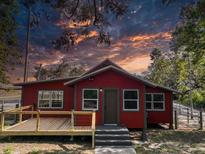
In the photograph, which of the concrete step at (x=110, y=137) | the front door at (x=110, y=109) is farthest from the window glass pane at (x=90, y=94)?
the concrete step at (x=110, y=137)

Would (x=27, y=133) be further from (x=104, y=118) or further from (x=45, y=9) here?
(x=45, y=9)

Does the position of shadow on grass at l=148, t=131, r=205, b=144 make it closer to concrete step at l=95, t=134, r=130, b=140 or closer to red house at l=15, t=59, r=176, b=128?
red house at l=15, t=59, r=176, b=128

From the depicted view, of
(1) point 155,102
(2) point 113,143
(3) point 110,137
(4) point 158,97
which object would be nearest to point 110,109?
(3) point 110,137

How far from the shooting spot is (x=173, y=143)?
634 inches

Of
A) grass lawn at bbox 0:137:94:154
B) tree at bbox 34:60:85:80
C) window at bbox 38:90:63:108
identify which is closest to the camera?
grass lawn at bbox 0:137:94:154

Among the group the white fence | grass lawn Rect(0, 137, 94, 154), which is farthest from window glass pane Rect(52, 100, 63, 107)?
grass lawn Rect(0, 137, 94, 154)

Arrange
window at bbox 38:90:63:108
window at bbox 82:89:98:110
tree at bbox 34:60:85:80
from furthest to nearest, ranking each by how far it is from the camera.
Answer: tree at bbox 34:60:85:80 < window at bbox 38:90:63:108 < window at bbox 82:89:98:110

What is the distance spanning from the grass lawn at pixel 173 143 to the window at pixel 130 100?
2.19 meters

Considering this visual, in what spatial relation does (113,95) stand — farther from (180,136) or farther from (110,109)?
(180,136)

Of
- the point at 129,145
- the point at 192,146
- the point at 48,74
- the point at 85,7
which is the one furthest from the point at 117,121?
the point at 48,74

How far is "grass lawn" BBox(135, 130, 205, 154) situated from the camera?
46.6ft

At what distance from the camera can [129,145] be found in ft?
49.4

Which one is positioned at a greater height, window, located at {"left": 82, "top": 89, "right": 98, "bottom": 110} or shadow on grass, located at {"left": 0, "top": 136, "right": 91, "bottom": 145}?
window, located at {"left": 82, "top": 89, "right": 98, "bottom": 110}

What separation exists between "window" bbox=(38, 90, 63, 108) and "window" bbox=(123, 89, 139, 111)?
7.40m
